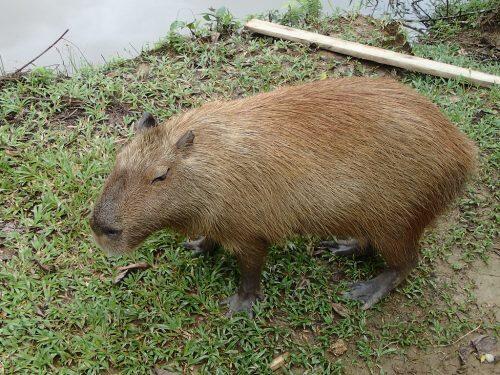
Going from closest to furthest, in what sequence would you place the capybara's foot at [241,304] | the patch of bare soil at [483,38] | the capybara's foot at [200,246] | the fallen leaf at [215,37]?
1. the capybara's foot at [241,304]
2. the capybara's foot at [200,246]
3. the fallen leaf at [215,37]
4. the patch of bare soil at [483,38]

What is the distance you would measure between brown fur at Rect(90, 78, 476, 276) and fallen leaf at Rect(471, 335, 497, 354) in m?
0.90

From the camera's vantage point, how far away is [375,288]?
4133 mm

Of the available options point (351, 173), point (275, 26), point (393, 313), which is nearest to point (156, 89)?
point (275, 26)

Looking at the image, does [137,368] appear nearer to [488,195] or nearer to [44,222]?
[44,222]

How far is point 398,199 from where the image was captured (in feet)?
12.1

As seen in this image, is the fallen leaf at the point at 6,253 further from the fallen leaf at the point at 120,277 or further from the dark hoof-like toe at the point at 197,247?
the dark hoof-like toe at the point at 197,247

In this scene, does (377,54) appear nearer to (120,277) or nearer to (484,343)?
(484,343)

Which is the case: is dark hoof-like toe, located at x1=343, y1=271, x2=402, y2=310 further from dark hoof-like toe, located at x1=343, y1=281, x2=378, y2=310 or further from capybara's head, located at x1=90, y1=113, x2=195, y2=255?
A: capybara's head, located at x1=90, y1=113, x2=195, y2=255

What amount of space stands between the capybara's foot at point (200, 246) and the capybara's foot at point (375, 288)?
970mm

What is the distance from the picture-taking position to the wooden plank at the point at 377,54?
5.84 metres

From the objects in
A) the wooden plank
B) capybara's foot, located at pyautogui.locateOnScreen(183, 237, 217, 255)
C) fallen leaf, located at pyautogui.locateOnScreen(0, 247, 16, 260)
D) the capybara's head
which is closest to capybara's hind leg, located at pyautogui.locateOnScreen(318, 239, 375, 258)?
capybara's foot, located at pyautogui.locateOnScreen(183, 237, 217, 255)

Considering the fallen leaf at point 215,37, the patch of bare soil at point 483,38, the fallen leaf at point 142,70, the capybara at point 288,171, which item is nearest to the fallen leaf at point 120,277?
the capybara at point 288,171

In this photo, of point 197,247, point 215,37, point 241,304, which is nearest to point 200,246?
point 197,247

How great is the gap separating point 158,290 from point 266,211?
973 mm
